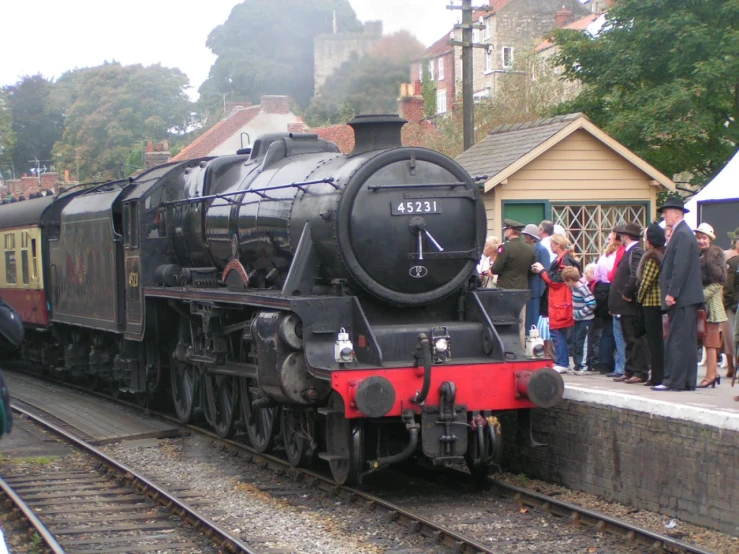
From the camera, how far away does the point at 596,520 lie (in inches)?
287

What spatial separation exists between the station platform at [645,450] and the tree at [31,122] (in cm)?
6312

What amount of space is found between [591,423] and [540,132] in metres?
9.34

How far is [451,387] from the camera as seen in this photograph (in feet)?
26.2

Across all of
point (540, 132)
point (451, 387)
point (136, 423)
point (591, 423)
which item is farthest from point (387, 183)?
point (540, 132)

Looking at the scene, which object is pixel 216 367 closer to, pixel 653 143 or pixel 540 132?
pixel 540 132

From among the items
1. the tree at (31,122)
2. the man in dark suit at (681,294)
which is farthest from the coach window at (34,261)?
the tree at (31,122)

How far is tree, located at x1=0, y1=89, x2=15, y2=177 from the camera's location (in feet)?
206

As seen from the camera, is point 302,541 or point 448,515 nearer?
point 302,541

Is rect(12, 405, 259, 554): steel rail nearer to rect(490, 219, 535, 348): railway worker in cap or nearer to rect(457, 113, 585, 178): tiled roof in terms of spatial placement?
rect(490, 219, 535, 348): railway worker in cap

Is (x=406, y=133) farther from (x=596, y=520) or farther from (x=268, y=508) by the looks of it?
(x=596, y=520)

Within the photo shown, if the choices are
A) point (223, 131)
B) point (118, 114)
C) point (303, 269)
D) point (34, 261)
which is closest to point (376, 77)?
point (303, 269)

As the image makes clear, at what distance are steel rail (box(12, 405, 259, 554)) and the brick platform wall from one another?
2.92 meters

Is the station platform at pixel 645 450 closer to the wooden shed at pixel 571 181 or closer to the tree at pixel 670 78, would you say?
the wooden shed at pixel 571 181

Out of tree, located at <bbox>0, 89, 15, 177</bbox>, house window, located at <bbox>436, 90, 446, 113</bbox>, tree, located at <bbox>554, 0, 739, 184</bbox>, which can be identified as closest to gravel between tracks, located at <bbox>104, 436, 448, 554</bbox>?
tree, located at <bbox>554, 0, 739, 184</bbox>
